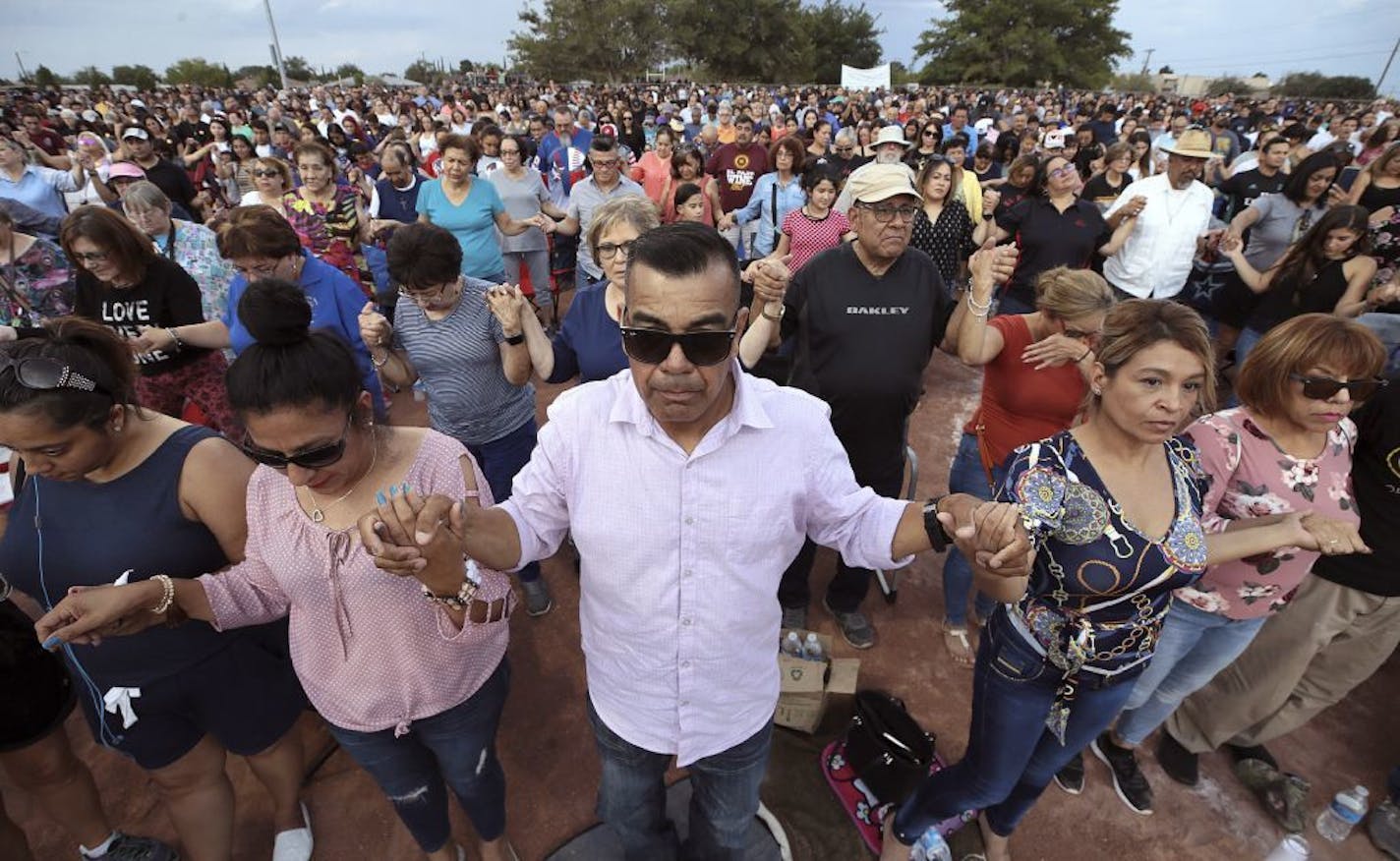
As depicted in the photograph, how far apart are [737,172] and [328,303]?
19.7ft

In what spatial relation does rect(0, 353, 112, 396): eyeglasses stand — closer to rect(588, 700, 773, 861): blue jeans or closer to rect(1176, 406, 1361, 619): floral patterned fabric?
rect(588, 700, 773, 861): blue jeans

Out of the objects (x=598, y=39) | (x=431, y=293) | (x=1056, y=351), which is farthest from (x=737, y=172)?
(x=598, y=39)

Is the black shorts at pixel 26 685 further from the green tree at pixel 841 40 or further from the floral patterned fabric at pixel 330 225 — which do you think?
the green tree at pixel 841 40

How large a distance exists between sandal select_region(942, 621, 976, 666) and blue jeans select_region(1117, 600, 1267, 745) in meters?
0.84

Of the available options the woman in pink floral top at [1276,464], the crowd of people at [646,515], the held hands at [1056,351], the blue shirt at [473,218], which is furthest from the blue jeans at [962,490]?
the blue shirt at [473,218]

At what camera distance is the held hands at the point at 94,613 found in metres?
1.69

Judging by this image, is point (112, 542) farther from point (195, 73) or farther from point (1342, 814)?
point (195, 73)

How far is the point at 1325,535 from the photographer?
2076 millimetres

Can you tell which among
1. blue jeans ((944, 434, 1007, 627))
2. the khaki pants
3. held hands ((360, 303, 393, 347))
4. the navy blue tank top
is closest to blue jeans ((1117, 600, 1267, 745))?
the khaki pants

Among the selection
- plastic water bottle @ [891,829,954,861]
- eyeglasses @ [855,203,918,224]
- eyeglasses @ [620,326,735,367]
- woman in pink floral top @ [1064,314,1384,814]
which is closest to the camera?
eyeglasses @ [620,326,735,367]

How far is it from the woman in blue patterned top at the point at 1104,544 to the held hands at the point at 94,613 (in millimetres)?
2487

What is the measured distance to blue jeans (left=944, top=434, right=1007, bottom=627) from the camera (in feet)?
11.2

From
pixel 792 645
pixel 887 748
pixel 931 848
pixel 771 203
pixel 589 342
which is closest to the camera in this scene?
pixel 931 848

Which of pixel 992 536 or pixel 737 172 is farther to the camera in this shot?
pixel 737 172
